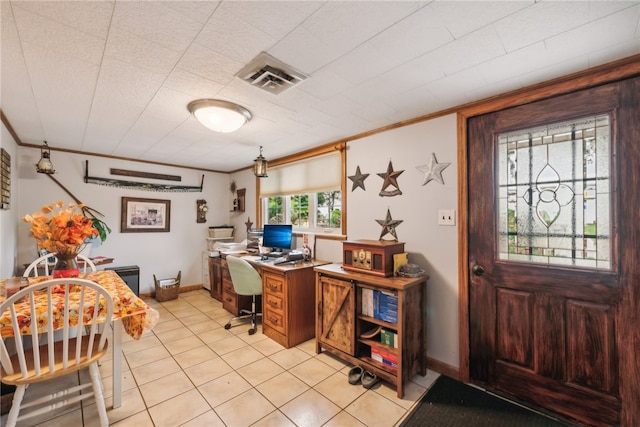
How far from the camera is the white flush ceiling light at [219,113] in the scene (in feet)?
7.06

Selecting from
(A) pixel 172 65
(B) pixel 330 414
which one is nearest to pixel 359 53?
(A) pixel 172 65

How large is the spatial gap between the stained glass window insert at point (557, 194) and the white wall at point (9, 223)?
4382 millimetres

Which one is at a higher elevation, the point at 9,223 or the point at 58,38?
the point at 58,38

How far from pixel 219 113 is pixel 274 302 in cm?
194

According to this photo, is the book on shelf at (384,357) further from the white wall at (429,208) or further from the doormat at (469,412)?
the white wall at (429,208)

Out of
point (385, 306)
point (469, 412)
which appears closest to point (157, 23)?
point (385, 306)

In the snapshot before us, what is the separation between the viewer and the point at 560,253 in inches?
72.4

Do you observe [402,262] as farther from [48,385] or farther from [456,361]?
[48,385]

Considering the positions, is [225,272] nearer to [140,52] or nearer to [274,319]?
[274,319]

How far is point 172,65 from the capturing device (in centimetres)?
165

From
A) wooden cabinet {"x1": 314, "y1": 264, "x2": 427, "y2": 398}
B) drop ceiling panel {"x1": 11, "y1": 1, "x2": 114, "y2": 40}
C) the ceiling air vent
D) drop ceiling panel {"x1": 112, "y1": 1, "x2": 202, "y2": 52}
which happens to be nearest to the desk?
wooden cabinet {"x1": 314, "y1": 264, "x2": 427, "y2": 398}

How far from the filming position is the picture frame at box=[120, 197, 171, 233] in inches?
167

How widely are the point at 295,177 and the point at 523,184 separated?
2728mm

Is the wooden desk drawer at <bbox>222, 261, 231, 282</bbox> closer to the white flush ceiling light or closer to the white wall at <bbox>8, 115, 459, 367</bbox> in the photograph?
the white wall at <bbox>8, 115, 459, 367</bbox>
